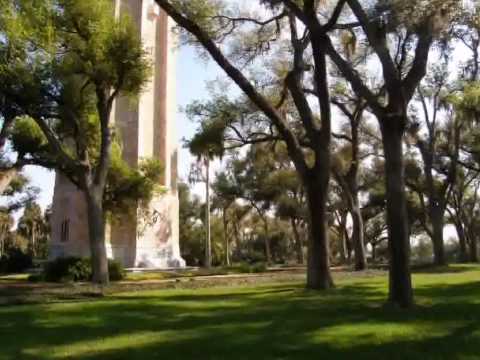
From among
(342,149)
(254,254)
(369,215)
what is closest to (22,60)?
(342,149)

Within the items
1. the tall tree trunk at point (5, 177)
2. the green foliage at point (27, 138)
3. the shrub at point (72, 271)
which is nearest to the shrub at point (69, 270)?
the shrub at point (72, 271)

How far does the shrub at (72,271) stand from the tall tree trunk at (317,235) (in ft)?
36.2

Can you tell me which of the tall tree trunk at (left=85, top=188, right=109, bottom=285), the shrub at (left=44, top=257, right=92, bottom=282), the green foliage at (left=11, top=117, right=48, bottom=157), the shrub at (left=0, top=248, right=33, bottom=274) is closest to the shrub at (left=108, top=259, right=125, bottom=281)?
the shrub at (left=44, top=257, right=92, bottom=282)

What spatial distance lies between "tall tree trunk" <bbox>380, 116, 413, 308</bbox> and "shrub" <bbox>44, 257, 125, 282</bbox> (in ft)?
49.7

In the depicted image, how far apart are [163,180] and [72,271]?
1370 cm

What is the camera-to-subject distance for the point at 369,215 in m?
60.0

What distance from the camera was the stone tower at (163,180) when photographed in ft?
112

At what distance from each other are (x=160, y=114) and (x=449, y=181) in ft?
62.8

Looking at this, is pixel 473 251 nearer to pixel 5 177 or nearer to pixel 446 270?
pixel 446 270

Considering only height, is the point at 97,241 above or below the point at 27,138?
below

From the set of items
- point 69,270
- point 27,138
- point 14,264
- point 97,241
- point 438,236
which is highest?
point 27,138

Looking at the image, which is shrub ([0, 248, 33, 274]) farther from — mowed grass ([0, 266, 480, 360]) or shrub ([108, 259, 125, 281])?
mowed grass ([0, 266, 480, 360])

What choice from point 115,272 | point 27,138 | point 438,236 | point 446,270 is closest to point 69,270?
point 115,272

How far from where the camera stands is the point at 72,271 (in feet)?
76.8
